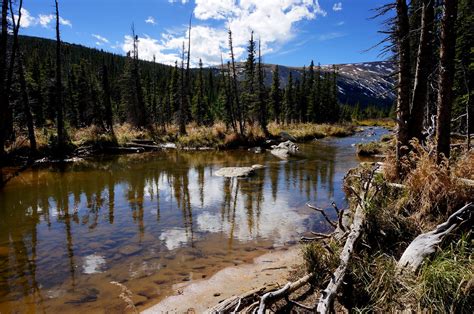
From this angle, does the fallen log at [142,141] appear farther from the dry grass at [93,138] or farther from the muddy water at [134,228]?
the muddy water at [134,228]

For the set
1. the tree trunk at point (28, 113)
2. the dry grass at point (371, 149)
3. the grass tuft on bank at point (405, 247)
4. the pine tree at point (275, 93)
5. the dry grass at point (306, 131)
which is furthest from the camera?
the pine tree at point (275, 93)

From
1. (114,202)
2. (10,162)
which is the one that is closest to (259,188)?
(114,202)

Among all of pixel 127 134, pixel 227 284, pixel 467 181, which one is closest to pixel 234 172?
pixel 227 284

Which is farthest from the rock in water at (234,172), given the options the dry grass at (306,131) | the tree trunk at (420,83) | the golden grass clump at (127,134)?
the dry grass at (306,131)

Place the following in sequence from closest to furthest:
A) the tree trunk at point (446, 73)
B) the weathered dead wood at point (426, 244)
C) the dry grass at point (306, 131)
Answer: the weathered dead wood at point (426, 244) < the tree trunk at point (446, 73) < the dry grass at point (306, 131)

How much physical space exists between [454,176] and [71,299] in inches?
281

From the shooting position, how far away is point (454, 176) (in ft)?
18.6

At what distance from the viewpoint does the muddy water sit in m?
6.40

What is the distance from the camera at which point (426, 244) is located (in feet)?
15.3

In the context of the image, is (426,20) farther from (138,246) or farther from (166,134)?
(166,134)

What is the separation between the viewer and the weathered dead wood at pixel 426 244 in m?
4.48

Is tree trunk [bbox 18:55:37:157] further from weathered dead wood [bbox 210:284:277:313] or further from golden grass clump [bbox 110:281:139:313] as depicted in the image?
weathered dead wood [bbox 210:284:277:313]

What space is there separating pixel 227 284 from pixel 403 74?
265 inches

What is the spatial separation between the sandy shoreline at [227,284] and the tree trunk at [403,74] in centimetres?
411
